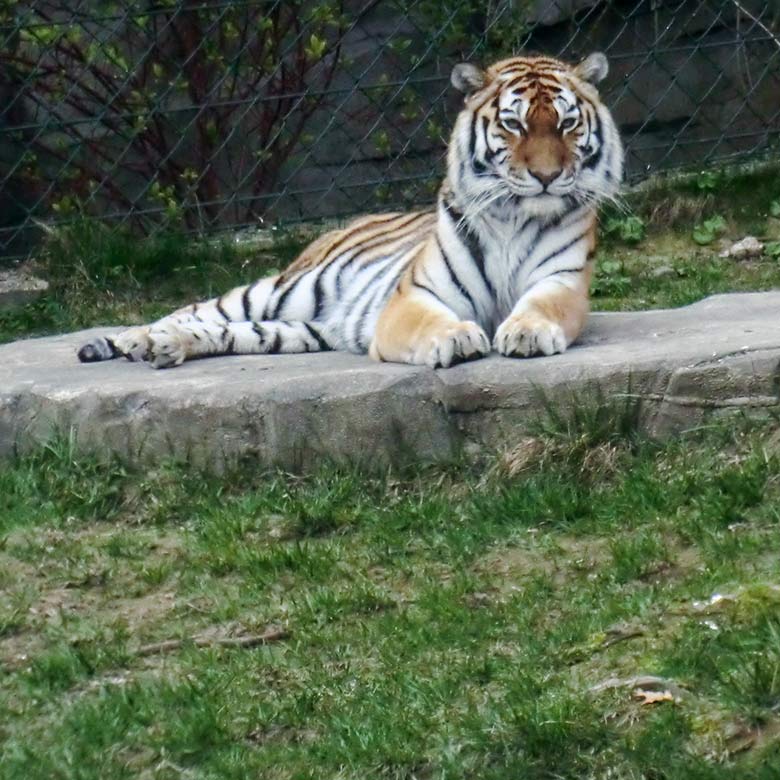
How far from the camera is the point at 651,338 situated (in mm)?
5270

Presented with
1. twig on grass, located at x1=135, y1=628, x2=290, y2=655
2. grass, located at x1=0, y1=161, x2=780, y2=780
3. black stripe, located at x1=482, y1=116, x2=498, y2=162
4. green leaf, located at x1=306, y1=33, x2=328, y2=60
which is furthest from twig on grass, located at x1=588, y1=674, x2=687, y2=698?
green leaf, located at x1=306, y1=33, x2=328, y2=60

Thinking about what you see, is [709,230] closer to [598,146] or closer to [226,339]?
[598,146]

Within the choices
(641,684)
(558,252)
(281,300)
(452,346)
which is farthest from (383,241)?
(641,684)

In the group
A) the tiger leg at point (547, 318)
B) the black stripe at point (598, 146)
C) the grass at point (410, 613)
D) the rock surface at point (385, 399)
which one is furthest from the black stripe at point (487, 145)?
the grass at point (410, 613)

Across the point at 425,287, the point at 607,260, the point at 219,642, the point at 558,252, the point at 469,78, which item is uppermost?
the point at 469,78

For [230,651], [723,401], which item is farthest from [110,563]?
[723,401]

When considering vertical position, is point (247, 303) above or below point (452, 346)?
below

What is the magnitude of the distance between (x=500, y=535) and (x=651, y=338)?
1061 mm

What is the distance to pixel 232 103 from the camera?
7.93m

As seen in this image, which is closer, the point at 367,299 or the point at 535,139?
the point at 535,139

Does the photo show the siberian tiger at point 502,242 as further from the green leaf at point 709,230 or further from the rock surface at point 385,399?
the green leaf at point 709,230

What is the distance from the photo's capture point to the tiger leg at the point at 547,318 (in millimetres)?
5027

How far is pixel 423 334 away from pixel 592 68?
47.8 inches

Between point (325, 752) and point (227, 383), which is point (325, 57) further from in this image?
point (325, 752)
